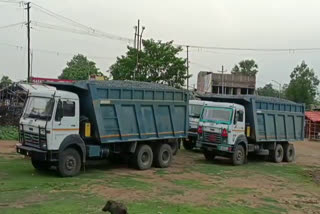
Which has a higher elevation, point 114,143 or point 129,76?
point 129,76

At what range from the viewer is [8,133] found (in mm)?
24031

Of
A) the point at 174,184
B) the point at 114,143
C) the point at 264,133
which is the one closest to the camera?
the point at 174,184

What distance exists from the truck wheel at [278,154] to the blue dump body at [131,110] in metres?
5.76

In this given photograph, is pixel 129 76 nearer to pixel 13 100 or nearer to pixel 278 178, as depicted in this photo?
pixel 13 100

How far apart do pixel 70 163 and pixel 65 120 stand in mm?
1230

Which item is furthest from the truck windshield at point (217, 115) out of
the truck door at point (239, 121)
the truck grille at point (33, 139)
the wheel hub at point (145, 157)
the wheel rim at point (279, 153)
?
the truck grille at point (33, 139)

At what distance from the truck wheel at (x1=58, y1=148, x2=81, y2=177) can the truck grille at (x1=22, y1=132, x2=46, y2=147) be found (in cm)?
69

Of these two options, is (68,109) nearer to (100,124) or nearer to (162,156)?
(100,124)

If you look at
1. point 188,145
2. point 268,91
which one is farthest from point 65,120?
point 268,91

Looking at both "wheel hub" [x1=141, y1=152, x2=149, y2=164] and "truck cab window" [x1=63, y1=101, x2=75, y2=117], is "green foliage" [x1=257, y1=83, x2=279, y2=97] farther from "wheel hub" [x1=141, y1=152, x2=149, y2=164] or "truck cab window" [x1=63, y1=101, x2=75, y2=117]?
"truck cab window" [x1=63, y1=101, x2=75, y2=117]

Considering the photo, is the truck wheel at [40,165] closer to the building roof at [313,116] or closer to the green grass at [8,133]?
the green grass at [8,133]

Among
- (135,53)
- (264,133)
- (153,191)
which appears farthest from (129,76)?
(153,191)

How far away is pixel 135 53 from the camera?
39.4 metres

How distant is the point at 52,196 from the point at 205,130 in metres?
9.50
